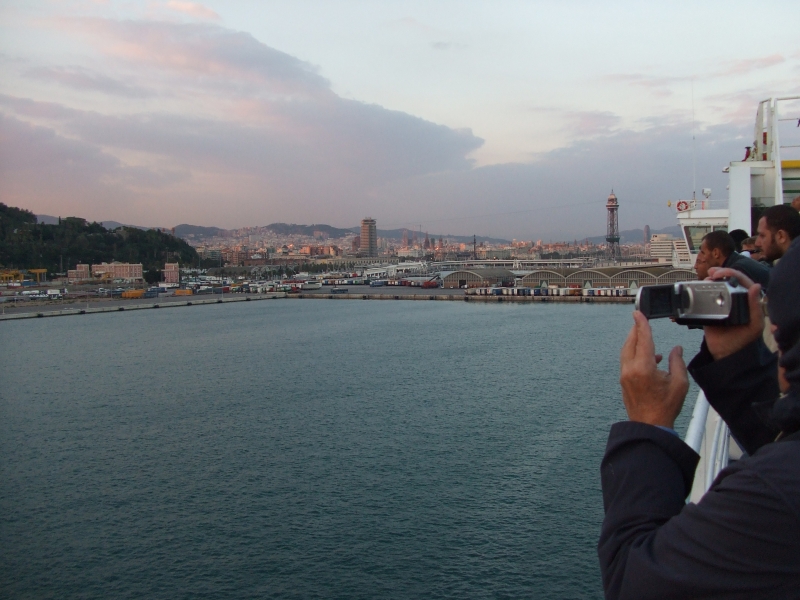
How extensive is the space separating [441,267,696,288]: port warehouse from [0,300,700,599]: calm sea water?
14.9m

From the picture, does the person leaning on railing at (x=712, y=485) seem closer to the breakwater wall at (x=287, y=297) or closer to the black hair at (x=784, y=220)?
the black hair at (x=784, y=220)

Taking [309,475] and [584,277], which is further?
[584,277]

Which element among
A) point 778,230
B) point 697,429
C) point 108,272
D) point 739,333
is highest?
point 108,272

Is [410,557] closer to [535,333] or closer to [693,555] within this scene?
[693,555]

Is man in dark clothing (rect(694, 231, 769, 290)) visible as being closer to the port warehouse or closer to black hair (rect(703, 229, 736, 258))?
black hair (rect(703, 229, 736, 258))

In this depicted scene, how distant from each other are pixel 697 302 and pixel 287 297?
120 ft

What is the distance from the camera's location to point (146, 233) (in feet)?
166

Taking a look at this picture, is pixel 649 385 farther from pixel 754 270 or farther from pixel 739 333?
pixel 754 270

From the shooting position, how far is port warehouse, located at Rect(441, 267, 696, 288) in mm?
27297

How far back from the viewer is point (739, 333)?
0.54m

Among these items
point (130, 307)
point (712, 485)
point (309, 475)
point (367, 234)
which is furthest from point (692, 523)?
point (367, 234)

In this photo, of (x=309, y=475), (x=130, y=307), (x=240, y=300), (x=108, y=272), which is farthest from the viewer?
(x=108, y=272)

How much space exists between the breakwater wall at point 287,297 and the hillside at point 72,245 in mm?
13746

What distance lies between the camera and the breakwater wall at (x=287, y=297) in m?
26.4
